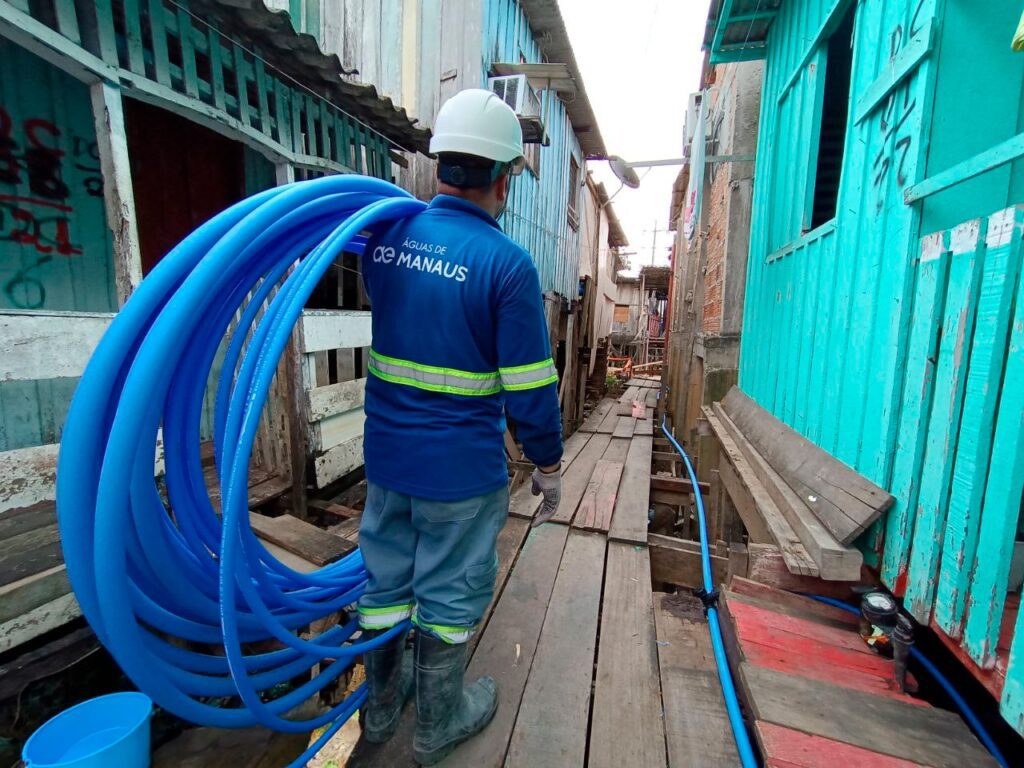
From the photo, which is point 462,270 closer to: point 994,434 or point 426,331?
point 426,331

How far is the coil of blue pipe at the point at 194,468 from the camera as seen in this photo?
115cm

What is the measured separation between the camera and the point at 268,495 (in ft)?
10.8

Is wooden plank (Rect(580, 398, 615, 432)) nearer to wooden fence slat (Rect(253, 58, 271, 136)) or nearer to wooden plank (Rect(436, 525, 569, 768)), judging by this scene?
wooden plank (Rect(436, 525, 569, 768))

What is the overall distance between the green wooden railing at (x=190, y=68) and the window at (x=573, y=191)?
696 centimetres

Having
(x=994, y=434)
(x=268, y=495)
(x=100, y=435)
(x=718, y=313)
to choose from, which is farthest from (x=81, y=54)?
(x=718, y=313)

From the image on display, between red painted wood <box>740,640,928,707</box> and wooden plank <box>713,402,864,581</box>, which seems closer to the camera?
red painted wood <box>740,640,928,707</box>

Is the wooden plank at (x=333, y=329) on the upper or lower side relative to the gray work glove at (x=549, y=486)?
upper

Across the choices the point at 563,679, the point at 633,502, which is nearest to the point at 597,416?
the point at 633,502

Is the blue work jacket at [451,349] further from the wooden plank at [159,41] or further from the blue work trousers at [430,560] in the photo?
the wooden plank at [159,41]

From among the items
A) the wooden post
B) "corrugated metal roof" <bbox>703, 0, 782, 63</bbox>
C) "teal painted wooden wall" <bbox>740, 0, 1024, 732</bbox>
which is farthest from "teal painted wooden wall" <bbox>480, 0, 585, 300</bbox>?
the wooden post

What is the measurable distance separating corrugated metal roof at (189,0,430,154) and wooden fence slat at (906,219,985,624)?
331cm

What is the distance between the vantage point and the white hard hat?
1.58m

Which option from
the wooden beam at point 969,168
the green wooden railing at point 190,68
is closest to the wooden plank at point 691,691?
the wooden beam at point 969,168

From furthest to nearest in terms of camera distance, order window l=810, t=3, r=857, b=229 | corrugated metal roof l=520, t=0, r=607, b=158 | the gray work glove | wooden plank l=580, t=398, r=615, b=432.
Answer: wooden plank l=580, t=398, r=615, b=432
corrugated metal roof l=520, t=0, r=607, b=158
window l=810, t=3, r=857, b=229
the gray work glove
